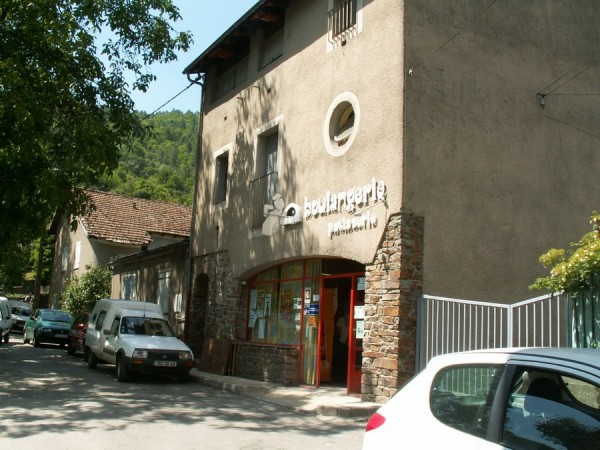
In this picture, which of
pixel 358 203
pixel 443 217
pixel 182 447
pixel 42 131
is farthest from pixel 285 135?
pixel 182 447

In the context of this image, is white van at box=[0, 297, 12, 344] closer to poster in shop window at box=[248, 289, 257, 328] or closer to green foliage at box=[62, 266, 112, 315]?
green foliage at box=[62, 266, 112, 315]

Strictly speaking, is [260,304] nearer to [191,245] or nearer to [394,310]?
[191,245]

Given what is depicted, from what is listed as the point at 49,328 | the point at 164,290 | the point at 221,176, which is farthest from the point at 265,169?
the point at 49,328

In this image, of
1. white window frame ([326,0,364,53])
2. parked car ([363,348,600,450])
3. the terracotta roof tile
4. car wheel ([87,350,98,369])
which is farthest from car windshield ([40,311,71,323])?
parked car ([363,348,600,450])

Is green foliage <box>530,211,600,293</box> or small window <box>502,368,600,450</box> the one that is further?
green foliage <box>530,211,600,293</box>

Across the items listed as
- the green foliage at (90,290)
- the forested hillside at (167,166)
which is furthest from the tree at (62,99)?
the forested hillside at (167,166)

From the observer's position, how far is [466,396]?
3730 millimetres

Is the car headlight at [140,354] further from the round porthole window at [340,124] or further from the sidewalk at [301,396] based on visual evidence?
the round porthole window at [340,124]

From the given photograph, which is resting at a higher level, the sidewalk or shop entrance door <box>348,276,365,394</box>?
shop entrance door <box>348,276,365,394</box>

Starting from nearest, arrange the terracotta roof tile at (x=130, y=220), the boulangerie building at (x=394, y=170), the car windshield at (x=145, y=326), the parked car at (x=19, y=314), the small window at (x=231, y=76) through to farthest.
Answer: the boulangerie building at (x=394, y=170), the car windshield at (x=145, y=326), the small window at (x=231, y=76), the terracotta roof tile at (x=130, y=220), the parked car at (x=19, y=314)

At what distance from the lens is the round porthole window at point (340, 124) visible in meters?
12.8

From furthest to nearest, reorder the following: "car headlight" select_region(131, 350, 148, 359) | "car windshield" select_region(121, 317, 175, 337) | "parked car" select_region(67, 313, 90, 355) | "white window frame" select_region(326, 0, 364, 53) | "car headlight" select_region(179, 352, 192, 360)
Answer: "parked car" select_region(67, 313, 90, 355)
"car windshield" select_region(121, 317, 175, 337)
"car headlight" select_region(179, 352, 192, 360)
"car headlight" select_region(131, 350, 148, 359)
"white window frame" select_region(326, 0, 364, 53)

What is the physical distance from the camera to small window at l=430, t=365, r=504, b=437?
3.49 meters

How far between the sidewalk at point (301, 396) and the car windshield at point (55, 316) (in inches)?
491
